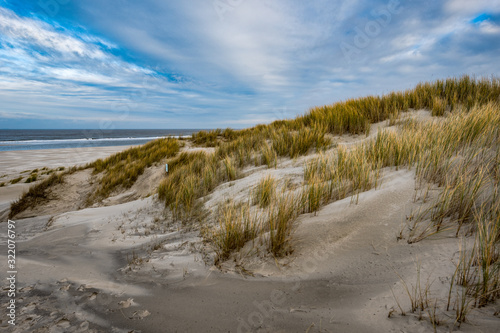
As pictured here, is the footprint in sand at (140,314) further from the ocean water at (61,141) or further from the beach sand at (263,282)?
the ocean water at (61,141)

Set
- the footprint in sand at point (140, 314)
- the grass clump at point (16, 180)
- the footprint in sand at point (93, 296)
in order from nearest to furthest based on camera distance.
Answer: the footprint in sand at point (140, 314) → the footprint in sand at point (93, 296) → the grass clump at point (16, 180)

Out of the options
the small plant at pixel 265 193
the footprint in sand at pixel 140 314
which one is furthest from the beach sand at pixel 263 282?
the small plant at pixel 265 193

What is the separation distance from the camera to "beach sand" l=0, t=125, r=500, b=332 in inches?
55.2

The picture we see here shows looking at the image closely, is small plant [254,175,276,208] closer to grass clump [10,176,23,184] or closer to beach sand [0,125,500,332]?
beach sand [0,125,500,332]

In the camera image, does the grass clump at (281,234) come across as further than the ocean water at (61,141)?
No

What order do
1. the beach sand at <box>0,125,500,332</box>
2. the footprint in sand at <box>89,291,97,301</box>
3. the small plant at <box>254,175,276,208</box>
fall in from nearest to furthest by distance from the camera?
the beach sand at <box>0,125,500,332</box> < the footprint in sand at <box>89,291,97,301</box> < the small plant at <box>254,175,276,208</box>

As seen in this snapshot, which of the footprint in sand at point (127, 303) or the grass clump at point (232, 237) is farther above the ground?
the grass clump at point (232, 237)

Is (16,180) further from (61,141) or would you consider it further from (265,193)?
(61,141)

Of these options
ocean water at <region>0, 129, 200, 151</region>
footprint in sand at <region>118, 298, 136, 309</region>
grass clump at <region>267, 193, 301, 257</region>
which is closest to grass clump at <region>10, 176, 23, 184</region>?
ocean water at <region>0, 129, 200, 151</region>

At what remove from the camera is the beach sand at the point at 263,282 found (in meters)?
1.40

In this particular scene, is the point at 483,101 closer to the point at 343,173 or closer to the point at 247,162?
the point at 343,173

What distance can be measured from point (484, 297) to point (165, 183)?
185 inches

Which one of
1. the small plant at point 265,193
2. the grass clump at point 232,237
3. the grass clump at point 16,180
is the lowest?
the grass clump at point 16,180

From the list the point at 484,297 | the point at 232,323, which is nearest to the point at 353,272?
the point at 484,297
